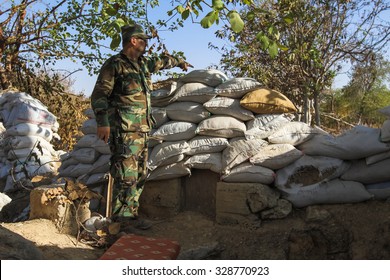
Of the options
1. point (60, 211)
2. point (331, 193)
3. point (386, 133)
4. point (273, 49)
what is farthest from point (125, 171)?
point (386, 133)

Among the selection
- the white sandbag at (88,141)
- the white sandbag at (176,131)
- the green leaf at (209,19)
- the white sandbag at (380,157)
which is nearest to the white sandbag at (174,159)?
the white sandbag at (176,131)

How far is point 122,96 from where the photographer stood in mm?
3438

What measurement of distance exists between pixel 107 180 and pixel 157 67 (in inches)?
47.2

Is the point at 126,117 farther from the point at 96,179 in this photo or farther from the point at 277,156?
the point at 277,156

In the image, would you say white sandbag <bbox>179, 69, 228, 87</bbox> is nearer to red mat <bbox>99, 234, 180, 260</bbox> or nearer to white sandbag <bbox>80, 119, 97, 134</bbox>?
white sandbag <bbox>80, 119, 97, 134</bbox>

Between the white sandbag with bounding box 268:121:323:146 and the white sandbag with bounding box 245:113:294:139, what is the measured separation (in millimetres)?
43

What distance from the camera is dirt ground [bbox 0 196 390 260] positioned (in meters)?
3.01

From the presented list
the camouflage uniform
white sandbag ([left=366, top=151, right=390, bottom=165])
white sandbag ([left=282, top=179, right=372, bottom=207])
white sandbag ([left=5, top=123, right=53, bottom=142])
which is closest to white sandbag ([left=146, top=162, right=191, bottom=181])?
the camouflage uniform

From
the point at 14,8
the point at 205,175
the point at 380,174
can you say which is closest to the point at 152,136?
the point at 205,175

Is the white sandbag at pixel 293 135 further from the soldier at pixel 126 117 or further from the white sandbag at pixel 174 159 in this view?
the soldier at pixel 126 117

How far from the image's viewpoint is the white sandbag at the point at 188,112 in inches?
150

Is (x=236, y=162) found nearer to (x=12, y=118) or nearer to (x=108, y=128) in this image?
(x=108, y=128)

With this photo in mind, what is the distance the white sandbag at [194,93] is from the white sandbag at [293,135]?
0.68m

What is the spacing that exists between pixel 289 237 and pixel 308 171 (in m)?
0.61
